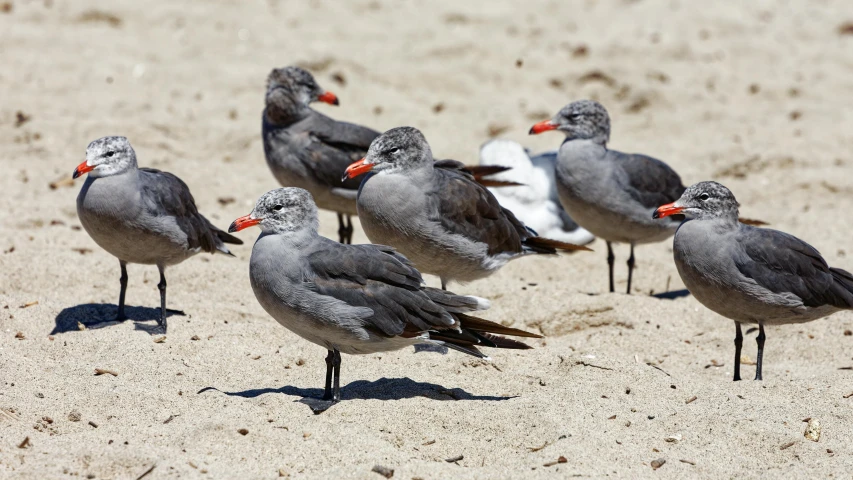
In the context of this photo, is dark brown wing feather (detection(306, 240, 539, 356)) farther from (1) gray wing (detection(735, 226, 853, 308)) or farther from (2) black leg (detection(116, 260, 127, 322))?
(2) black leg (detection(116, 260, 127, 322))

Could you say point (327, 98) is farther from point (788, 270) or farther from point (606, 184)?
point (788, 270)

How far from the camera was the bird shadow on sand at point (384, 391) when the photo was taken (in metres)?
5.48

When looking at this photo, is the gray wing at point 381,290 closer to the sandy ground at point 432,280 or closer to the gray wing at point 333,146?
the sandy ground at point 432,280

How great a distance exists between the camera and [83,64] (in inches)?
430

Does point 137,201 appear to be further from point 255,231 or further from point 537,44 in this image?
point 537,44

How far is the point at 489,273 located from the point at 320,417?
7.66 feet

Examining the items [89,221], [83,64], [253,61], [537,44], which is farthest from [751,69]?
[89,221]

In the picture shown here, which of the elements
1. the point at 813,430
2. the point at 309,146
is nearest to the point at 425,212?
the point at 309,146

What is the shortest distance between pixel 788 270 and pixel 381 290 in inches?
95.4

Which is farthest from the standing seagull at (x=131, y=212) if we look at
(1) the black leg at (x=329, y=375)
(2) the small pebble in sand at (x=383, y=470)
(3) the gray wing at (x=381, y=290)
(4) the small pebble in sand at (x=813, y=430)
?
(4) the small pebble in sand at (x=813, y=430)

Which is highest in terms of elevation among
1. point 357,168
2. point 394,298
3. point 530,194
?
point 357,168

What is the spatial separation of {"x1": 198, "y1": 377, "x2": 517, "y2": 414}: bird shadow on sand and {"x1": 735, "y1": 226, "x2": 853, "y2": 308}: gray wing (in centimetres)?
169

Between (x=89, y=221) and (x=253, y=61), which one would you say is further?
(x=253, y=61)

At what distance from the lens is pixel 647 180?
312 inches
